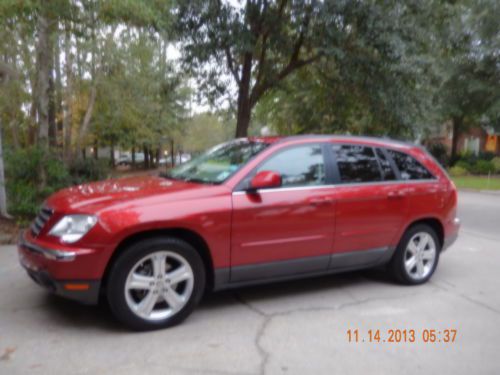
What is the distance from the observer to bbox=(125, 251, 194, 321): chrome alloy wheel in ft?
13.0

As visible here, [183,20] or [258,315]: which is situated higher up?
[183,20]

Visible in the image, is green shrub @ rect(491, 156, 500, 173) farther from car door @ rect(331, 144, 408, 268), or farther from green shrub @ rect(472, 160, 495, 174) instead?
car door @ rect(331, 144, 408, 268)

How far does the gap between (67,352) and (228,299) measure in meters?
1.72

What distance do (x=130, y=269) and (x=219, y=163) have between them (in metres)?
1.56

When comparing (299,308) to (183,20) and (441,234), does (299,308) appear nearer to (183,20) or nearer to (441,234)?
(441,234)

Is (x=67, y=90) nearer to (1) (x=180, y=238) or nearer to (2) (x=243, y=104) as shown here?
(2) (x=243, y=104)

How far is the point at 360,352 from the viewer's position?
379 centimetres

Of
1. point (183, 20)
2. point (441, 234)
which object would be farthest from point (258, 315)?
point (183, 20)

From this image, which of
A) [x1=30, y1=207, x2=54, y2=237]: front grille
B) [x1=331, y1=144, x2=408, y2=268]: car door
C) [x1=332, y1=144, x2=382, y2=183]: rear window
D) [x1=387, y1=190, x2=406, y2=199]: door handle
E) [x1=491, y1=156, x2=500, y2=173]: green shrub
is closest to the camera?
[x1=30, y1=207, x2=54, y2=237]: front grille

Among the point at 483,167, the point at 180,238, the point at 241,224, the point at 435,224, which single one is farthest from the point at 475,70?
the point at 180,238

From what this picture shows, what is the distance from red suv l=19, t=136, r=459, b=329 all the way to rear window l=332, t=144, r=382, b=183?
0.05 ft

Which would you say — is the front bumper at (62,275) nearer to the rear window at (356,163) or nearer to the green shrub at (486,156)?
the rear window at (356,163)

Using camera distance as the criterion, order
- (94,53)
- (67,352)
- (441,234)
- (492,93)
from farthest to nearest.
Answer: (492,93), (94,53), (441,234), (67,352)

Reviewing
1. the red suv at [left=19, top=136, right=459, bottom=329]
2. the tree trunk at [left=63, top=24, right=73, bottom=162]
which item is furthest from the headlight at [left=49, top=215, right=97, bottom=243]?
the tree trunk at [left=63, top=24, right=73, bottom=162]
